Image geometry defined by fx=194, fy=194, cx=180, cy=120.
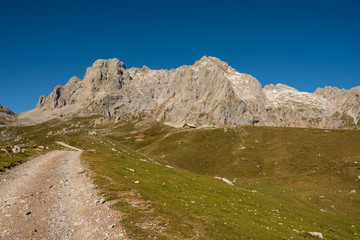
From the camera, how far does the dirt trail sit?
1280 cm

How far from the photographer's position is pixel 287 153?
7494cm

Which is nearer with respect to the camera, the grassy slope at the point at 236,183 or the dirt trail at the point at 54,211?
the dirt trail at the point at 54,211

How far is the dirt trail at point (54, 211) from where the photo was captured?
12.8 metres

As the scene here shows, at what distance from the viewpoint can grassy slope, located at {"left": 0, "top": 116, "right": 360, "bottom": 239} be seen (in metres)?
16.3

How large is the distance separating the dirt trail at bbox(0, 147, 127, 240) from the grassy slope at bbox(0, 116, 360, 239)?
4.64ft

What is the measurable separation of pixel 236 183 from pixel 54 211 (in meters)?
50.5

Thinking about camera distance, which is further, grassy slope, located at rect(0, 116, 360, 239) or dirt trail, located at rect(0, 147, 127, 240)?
grassy slope, located at rect(0, 116, 360, 239)

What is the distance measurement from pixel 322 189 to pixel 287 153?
82.8 ft

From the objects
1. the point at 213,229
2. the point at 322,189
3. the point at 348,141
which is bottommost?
the point at 322,189

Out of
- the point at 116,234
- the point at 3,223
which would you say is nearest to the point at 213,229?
the point at 116,234

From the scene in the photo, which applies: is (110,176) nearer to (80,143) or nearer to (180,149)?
(80,143)

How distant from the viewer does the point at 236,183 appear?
188 feet

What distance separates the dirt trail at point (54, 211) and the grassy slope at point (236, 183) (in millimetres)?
1413

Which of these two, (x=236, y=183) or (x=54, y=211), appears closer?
(x=54, y=211)
